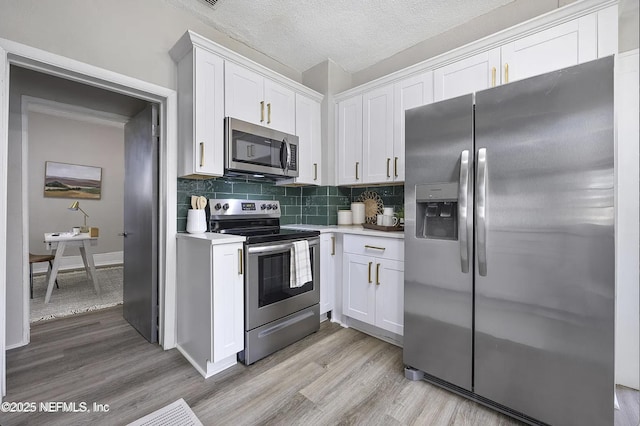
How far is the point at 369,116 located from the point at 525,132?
155cm

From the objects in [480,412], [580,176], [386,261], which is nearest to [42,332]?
[386,261]

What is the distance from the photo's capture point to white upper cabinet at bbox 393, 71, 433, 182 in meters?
2.40

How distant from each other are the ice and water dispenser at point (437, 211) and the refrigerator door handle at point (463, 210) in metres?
0.06

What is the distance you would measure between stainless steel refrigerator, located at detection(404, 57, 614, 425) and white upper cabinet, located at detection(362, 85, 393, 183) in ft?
2.69

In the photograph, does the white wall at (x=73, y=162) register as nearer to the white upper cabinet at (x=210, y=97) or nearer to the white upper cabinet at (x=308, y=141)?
the white upper cabinet at (x=210, y=97)

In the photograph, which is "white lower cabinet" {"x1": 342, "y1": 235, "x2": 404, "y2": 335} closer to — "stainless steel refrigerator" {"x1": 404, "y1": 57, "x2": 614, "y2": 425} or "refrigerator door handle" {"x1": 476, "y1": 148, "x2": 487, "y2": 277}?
"stainless steel refrigerator" {"x1": 404, "y1": 57, "x2": 614, "y2": 425}

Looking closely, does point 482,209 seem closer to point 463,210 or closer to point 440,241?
point 463,210

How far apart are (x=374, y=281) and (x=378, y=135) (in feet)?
4.54

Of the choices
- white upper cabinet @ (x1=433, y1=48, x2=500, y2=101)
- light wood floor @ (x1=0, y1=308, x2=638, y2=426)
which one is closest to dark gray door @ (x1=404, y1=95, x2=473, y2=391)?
light wood floor @ (x1=0, y1=308, x2=638, y2=426)

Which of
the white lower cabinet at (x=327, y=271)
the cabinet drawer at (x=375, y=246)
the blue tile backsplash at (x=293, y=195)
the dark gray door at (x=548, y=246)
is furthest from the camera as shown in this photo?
the white lower cabinet at (x=327, y=271)

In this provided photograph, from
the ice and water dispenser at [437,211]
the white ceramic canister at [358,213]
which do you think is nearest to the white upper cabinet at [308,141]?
the white ceramic canister at [358,213]

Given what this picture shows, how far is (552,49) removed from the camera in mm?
1850

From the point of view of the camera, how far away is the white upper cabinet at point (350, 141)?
2.88 metres

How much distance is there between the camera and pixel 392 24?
8.12 feet
